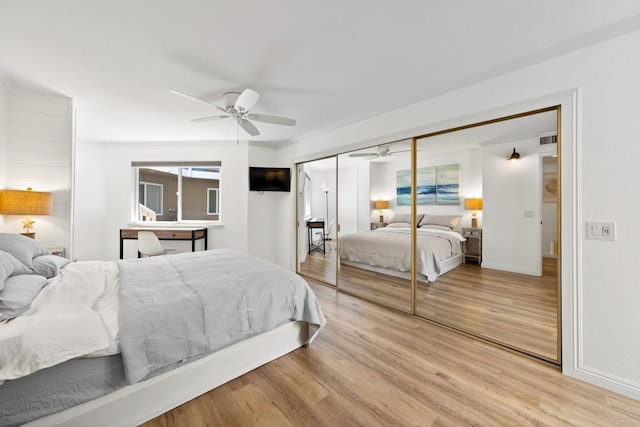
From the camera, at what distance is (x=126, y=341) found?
1314 millimetres

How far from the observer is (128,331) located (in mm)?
1348

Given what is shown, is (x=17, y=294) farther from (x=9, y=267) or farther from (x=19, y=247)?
(x=19, y=247)

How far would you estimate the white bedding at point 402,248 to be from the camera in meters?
3.41

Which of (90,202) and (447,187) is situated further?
(90,202)

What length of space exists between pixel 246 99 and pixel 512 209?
358 centimetres

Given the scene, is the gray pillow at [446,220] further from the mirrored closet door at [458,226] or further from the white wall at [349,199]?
the white wall at [349,199]

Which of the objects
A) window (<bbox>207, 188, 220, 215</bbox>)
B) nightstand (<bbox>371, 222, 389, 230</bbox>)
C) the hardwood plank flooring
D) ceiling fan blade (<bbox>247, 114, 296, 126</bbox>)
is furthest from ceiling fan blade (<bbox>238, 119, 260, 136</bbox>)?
the hardwood plank flooring

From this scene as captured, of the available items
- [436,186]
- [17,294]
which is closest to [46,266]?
[17,294]

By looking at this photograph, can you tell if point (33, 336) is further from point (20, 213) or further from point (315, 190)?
point (315, 190)

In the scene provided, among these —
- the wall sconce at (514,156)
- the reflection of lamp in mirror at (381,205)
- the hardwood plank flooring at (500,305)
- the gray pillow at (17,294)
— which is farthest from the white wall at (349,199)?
the gray pillow at (17,294)

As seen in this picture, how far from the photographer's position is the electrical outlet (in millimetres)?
1665

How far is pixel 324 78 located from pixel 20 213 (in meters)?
3.17

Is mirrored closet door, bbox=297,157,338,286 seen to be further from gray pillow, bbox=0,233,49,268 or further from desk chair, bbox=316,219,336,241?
gray pillow, bbox=0,233,49,268

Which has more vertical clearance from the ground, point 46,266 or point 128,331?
point 46,266
